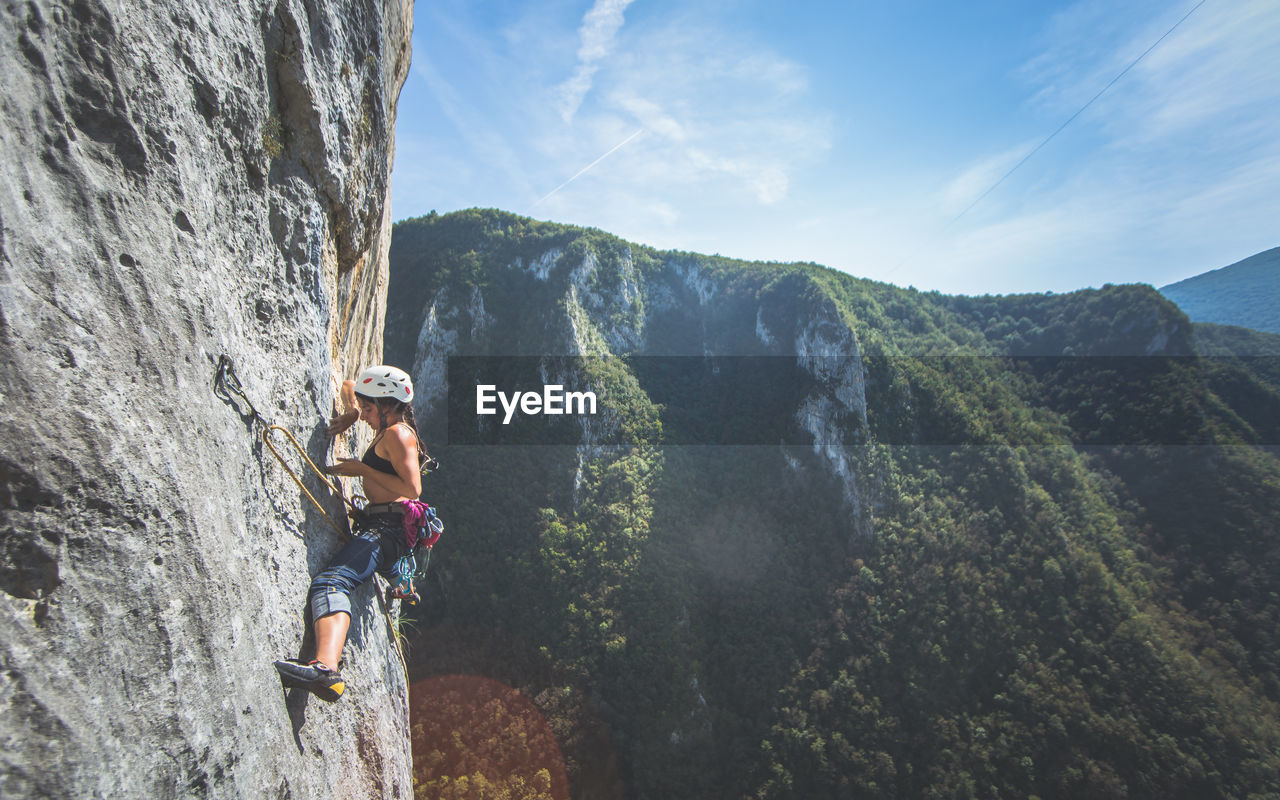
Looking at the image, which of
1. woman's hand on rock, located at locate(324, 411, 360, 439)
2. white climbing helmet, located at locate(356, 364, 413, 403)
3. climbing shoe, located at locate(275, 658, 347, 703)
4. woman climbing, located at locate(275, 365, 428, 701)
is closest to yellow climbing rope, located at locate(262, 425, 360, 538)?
woman climbing, located at locate(275, 365, 428, 701)

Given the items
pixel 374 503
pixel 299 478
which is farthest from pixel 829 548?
pixel 299 478

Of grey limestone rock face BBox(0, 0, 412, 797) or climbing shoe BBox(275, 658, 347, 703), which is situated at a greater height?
grey limestone rock face BBox(0, 0, 412, 797)

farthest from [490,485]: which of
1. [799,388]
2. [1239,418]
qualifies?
[1239,418]

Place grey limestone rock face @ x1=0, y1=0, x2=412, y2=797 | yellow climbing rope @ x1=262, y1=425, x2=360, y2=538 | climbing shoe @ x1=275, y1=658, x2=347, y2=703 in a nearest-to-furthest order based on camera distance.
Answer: grey limestone rock face @ x1=0, y1=0, x2=412, y2=797 → climbing shoe @ x1=275, y1=658, x2=347, y2=703 → yellow climbing rope @ x1=262, y1=425, x2=360, y2=538

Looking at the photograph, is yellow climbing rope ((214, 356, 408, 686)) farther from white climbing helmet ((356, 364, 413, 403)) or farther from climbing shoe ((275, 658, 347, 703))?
climbing shoe ((275, 658, 347, 703))

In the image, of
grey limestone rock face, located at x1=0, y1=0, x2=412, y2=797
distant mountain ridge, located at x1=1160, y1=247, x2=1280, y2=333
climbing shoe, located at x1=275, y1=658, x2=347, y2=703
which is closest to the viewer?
grey limestone rock face, located at x1=0, y1=0, x2=412, y2=797

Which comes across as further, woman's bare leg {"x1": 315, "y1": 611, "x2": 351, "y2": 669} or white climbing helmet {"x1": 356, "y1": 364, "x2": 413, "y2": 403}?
white climbing helmet {"x1": 356, "y1": 364, "x2": 413, "y2": 403}

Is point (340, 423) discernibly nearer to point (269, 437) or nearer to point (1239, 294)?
point (269, 437)
